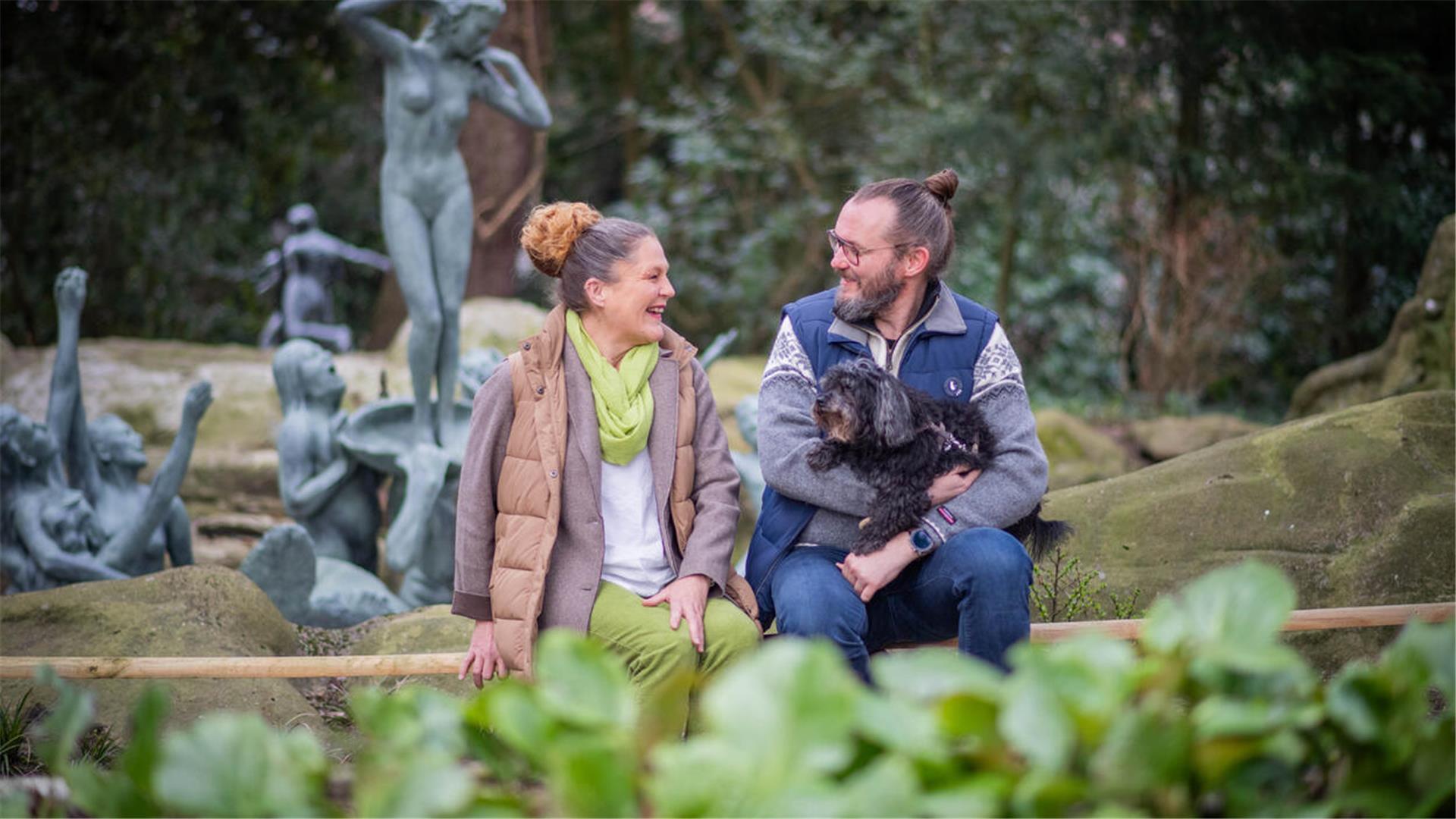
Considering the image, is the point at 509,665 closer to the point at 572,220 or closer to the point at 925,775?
the point at 572,220

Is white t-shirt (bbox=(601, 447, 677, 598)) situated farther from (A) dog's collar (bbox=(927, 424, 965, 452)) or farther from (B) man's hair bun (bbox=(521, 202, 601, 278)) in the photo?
(A) dog's collar (bbox=(927, 424, 965, 452))

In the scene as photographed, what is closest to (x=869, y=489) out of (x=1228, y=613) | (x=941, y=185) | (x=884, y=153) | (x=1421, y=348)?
(x=941, y=185)

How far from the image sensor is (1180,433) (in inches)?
335

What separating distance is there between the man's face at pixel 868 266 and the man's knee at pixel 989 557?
0.57 m

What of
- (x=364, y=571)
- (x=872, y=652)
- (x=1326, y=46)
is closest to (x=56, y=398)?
(x=364, y=571)

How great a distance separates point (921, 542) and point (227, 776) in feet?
6.63

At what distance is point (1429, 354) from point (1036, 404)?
13.9 feet

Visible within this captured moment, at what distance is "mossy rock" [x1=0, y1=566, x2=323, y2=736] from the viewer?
371 cm

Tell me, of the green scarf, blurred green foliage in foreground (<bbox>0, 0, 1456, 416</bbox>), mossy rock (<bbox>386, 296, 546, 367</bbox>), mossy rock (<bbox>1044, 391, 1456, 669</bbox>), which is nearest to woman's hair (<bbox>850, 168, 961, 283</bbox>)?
the green scarf

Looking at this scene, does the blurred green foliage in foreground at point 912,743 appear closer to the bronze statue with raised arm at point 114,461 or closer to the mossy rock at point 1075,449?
the bronze statue with raised arm at point 114,461

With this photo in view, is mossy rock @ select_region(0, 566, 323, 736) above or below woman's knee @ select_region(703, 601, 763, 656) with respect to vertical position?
below

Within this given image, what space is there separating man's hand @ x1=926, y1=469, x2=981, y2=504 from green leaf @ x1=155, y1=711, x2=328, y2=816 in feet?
6.74

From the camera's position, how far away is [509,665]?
298 centimetres

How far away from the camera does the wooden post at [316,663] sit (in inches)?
125
